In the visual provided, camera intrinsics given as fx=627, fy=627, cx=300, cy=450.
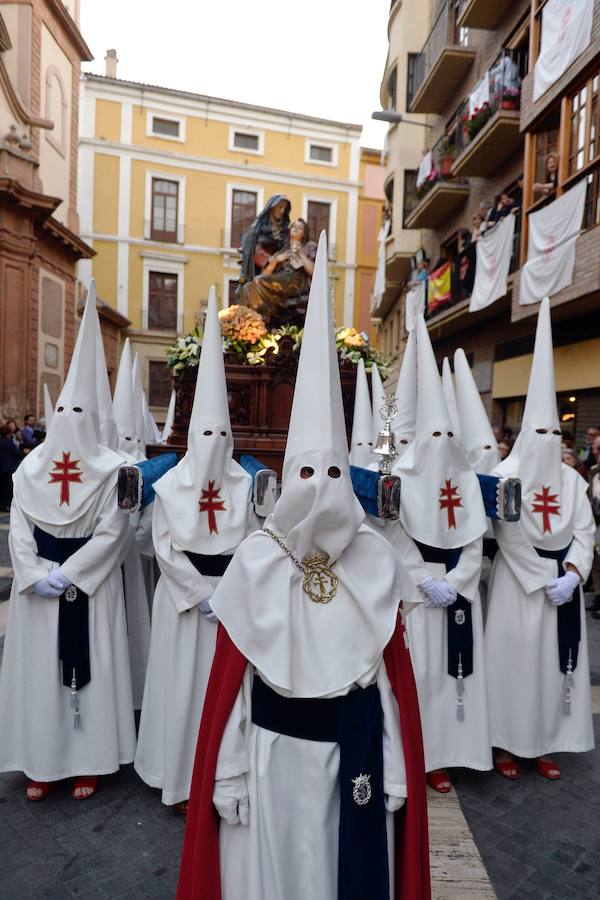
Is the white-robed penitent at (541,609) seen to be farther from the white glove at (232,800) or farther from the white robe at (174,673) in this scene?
the white glove at (232,800)

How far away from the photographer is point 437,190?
51.1 feet

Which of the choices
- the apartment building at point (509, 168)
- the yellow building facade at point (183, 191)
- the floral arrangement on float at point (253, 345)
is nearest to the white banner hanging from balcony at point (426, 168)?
→ the apartment building at point (509, 168)

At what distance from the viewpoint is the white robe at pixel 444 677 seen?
3.61 meters

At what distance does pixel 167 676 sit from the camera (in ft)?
11.2

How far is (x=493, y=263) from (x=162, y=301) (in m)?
18.8

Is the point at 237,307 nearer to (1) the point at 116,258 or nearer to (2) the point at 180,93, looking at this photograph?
(1) the point at 116,258

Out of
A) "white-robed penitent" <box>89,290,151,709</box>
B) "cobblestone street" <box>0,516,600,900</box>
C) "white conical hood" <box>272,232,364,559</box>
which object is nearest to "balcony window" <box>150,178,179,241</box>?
"white-robed penitent" <box>89,290,151,709</box>

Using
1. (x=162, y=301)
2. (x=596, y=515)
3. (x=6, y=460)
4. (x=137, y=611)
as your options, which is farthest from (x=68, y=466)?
(x=162, y=301)

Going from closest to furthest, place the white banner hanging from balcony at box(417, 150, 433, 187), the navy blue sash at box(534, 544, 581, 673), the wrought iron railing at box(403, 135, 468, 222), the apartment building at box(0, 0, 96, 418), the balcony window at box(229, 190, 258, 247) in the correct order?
1. the navy blue sash at box(534, 544, 581, 673)
2. the wrought iron railing at box(403, 135, 468, 222)
3. the white banner hanging from balcony at box(417, 150, 433, 187)
4. the apartment building at box(0, 0, 96, 418)
5. the balcony window at box(229, 190, 258, 247)

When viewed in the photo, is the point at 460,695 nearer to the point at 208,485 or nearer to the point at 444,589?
the point at 444,589

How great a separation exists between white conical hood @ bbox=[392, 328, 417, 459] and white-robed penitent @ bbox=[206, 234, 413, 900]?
2.90 metres

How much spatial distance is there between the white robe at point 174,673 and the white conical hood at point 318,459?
1410mm

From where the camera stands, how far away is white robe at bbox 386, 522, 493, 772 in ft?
11.8

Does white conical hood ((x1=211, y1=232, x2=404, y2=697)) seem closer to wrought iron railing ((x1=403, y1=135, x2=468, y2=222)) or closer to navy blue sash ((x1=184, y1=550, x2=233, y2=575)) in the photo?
navy blue sash ((x1=184, y1=550, x2=233, y2=575))
